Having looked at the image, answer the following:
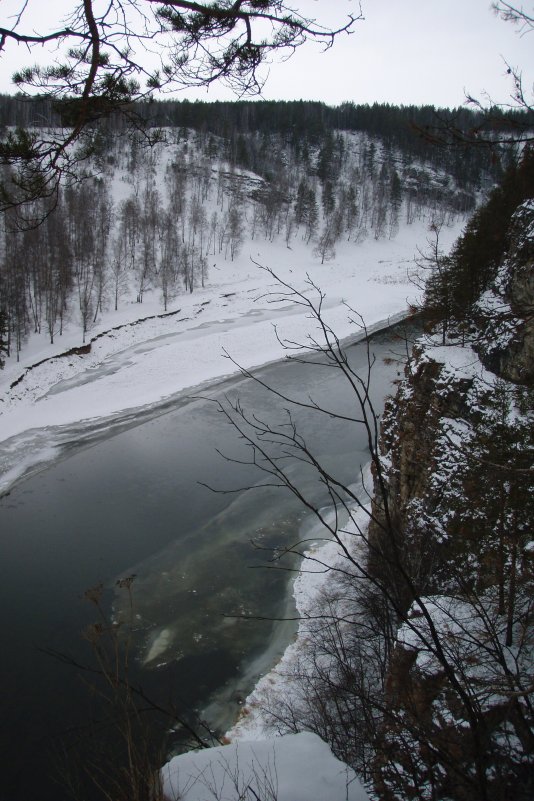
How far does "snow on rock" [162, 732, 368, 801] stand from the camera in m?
2.60

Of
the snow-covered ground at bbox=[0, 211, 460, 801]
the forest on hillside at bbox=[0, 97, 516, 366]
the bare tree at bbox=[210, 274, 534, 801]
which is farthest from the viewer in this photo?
the forest on hillside at bbox=[0, 97, 516, 366]

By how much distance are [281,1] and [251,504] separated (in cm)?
1455

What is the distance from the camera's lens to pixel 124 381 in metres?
28.1

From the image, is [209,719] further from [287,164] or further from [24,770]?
[287,164]

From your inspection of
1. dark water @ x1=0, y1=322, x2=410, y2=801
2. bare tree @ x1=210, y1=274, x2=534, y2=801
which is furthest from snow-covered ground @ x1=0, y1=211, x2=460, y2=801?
dark water @ x1=0, y1=322, x2=410, y2=801

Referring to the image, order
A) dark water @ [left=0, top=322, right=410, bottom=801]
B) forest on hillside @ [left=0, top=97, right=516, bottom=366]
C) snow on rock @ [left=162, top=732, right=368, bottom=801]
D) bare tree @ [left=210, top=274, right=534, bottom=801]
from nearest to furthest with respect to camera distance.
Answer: bare tree @ [left=210, top=274, right=534, bottom=801]
snow on rock @ [left=162, top=732, right=368, bottom=801]
dark water @ [left=0, top=322, right=410, bottom=801]
forest on hillside @ [left=0, top=97, right=516, bottom=366]

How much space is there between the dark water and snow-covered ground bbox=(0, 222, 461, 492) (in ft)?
9.83

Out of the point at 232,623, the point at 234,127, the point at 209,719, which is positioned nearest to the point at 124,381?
the point at 232,623

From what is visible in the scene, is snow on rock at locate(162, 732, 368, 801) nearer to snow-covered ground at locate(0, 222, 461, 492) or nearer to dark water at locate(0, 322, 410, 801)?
dark water at locate(0, 322, 410, 801)

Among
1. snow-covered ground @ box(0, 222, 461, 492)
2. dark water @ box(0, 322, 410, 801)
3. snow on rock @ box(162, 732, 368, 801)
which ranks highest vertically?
snow on rock @ box(162, 732, 368, 801)

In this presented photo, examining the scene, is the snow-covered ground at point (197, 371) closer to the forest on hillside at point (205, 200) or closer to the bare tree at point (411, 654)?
the bare tree at point (411, 654)

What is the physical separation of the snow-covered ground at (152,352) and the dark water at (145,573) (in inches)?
118

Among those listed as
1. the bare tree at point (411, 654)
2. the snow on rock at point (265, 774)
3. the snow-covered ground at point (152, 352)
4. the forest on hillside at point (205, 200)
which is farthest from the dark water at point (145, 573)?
the forest on hillside at point (205, 200)

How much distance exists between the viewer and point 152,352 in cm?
3244
